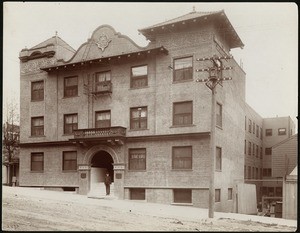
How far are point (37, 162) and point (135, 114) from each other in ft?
31.0

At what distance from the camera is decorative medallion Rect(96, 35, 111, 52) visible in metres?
28.3

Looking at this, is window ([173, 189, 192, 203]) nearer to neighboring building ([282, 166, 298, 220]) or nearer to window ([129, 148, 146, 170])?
window ([129, 148, 146, 170])

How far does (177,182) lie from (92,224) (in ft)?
34.6

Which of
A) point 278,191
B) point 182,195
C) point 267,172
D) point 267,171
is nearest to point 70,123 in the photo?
point 182,195

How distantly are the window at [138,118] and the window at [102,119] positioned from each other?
199cm

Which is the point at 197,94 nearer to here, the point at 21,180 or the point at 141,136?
the point at 141,136

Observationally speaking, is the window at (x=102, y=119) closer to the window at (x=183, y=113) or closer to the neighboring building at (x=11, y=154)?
the window at (x=183, y=113)

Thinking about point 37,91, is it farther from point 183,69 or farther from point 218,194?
point 218,194

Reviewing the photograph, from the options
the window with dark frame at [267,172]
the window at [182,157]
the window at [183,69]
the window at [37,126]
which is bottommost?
the window with dark frame at [267,172]

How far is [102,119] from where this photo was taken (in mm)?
28328

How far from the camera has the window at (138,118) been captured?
88.2 feet

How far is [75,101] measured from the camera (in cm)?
2933

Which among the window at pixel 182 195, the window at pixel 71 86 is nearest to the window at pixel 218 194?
the window at pixel 182 195

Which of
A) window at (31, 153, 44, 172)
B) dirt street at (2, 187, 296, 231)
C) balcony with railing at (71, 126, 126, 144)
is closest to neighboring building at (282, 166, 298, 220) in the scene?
dirt street at (2, 187, 296, 231)
